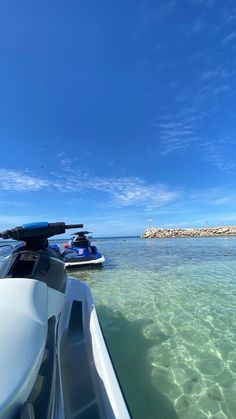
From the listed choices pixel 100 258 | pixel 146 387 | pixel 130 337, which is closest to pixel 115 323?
pixel 130 337

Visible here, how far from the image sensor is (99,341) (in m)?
2.63

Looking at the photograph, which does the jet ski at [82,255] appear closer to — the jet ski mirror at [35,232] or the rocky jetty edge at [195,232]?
the jet ski mirror at [35,232]

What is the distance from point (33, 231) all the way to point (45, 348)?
139 centimetres

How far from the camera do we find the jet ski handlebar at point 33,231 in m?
2.84

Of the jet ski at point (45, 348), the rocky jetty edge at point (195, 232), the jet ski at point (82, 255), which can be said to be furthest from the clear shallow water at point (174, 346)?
the rocky jetty edge at point (195, 232)

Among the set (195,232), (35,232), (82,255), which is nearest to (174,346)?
(35,232)

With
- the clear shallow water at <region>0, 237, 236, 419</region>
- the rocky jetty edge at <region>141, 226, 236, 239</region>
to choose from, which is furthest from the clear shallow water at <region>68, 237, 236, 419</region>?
the rocky jetty edge at <region>141, 226, 236, 239</region>

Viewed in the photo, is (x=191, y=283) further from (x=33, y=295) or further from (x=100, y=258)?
(x=33, y=295)

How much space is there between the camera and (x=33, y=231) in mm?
2889

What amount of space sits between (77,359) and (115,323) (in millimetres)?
2864

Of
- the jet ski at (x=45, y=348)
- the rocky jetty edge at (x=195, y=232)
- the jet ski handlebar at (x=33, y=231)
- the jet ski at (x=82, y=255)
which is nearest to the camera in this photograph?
the jet ski at (x=45, y=348)

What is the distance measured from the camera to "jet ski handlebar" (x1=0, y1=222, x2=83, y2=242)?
9.32ft

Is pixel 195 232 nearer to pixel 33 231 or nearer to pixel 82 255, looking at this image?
pixel 82 255

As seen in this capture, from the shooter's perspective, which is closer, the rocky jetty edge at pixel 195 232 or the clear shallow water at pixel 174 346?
the clear shallow water at pixel 174 346
